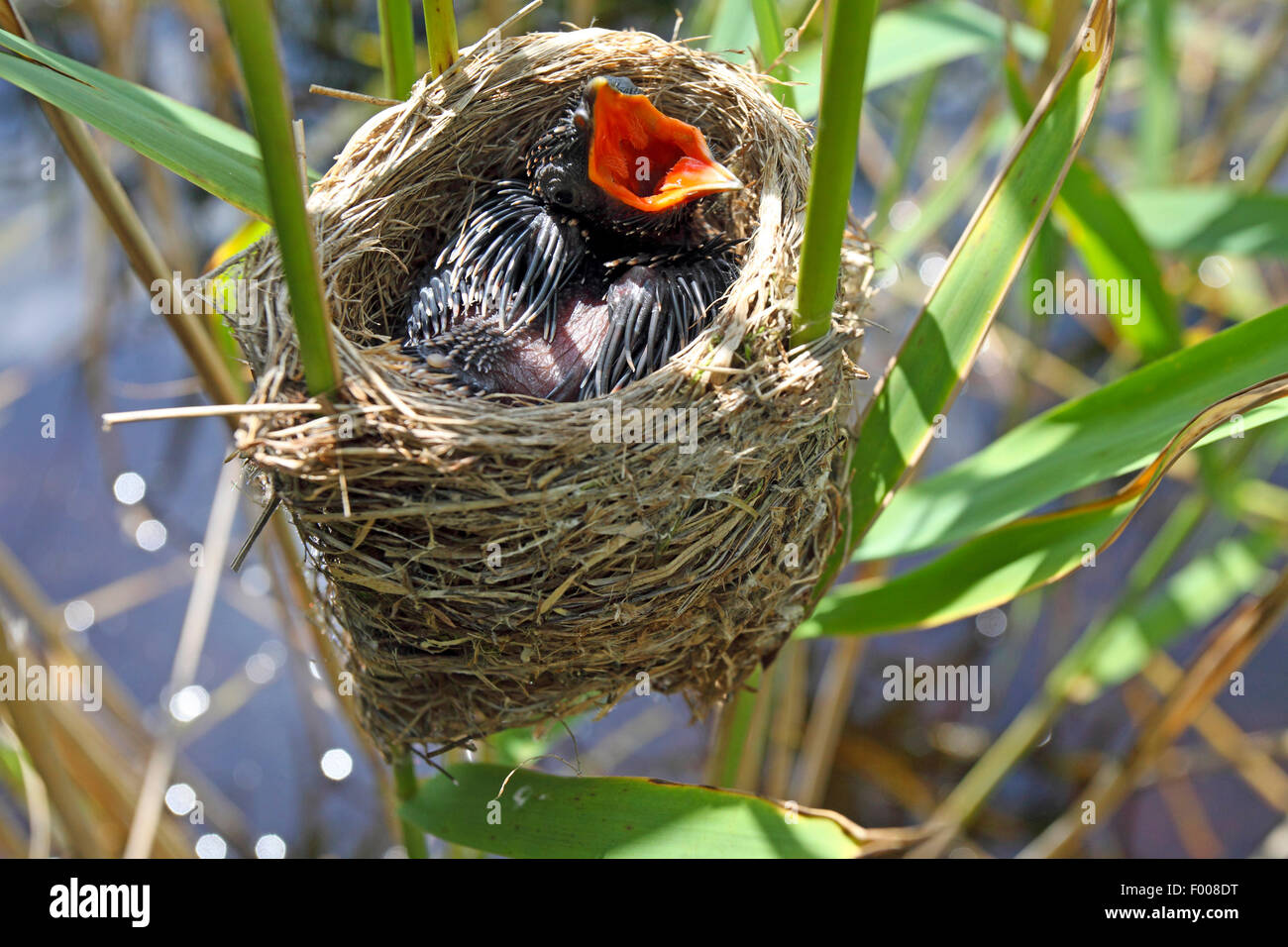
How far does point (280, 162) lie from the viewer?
21.3 inches

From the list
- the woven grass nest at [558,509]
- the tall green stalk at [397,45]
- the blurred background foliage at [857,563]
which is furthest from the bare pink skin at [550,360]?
the blurred background foliage at [857,563]

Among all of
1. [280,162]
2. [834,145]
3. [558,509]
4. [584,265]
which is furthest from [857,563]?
[280,162]

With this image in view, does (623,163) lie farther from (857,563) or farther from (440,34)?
(857,563)

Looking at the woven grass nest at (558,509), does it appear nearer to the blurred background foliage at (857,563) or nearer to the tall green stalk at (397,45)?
the tall green stalk at (397,45)

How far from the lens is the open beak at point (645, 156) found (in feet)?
3.40

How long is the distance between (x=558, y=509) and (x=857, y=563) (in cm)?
81

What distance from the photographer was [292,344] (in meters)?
0.77

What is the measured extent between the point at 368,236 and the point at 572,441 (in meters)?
0.39

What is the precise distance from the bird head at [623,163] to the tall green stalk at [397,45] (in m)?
0.23

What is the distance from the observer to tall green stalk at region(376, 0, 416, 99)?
0.82 metres

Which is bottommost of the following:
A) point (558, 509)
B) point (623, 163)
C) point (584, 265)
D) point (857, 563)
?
point (857, 563)

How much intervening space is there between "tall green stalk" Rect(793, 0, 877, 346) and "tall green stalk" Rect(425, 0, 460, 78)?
1.34 ft

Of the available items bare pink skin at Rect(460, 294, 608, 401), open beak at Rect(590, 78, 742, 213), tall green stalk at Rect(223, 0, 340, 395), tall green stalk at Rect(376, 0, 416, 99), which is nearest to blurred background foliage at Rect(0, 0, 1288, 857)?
open beak at Rect(590, 78, 742, 213)

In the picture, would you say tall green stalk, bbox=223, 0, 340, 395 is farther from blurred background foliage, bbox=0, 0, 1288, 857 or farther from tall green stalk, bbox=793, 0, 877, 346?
blurred background foliage, bbox=0, 0, 1288, 857
